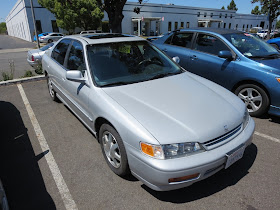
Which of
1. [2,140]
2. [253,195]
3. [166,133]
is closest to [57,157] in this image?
[2,140]

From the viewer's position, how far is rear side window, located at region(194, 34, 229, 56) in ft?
15.2

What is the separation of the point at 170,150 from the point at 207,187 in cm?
84

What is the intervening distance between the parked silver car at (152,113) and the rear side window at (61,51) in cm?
33

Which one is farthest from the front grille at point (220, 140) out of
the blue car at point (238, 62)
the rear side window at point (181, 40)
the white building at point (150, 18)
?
the white building at point (150, 18)

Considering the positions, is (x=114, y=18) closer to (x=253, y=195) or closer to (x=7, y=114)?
(x=7, y=114)

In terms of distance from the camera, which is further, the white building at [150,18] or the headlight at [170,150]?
the white building at [150,18]

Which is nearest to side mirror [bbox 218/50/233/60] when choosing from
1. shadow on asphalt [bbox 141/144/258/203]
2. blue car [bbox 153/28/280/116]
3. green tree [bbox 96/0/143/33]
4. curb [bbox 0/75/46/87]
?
blue car [bbox 153/28/280/116]

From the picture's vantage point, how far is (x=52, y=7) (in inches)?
1017

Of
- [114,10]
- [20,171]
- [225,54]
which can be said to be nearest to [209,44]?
[225,54]

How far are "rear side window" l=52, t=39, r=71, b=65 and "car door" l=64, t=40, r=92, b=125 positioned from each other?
0.28 m

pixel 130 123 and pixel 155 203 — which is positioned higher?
pixel 130 123

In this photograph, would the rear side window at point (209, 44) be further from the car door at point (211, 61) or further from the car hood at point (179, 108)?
the car hood at point (179, 108)

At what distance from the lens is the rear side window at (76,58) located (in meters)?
3.16

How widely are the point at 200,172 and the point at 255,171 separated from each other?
1128 mm
